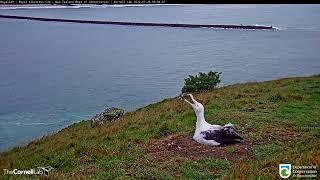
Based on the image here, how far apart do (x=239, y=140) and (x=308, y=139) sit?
1819 mm

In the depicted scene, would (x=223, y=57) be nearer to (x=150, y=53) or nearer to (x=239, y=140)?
(x=150, y=53)

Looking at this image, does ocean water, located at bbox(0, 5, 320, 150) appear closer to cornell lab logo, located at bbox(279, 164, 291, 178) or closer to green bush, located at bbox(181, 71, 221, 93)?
green bush, located at bbox(181, 71, 221, 93)

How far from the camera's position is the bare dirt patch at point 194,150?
35.9 ft

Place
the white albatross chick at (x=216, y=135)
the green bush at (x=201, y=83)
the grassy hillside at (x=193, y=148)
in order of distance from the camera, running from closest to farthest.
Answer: the grassy hillside at (x=193, y=148), the white albatross chick at (x=216, y=135), the green bush at (x=201, y=83)

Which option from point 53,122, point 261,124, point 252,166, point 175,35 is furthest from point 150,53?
point 252,166

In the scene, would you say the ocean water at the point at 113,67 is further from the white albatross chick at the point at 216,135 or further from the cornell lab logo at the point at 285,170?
the cornell lab logo at the point at 285,170

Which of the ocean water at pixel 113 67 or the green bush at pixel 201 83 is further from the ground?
the green bush at pixel 201 83

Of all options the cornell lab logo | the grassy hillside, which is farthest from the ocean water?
the cornell lab logo

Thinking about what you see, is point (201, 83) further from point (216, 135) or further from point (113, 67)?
point (113, 67)

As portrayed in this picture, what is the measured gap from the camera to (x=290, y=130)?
13.2m

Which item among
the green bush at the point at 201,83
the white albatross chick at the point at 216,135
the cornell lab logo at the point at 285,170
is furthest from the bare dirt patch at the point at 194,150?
the green bush at the point at 201,83

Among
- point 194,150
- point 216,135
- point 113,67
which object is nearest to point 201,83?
point 216,135

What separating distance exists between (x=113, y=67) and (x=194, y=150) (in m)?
45.8

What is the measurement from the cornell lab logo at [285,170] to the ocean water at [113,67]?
18181 mm
